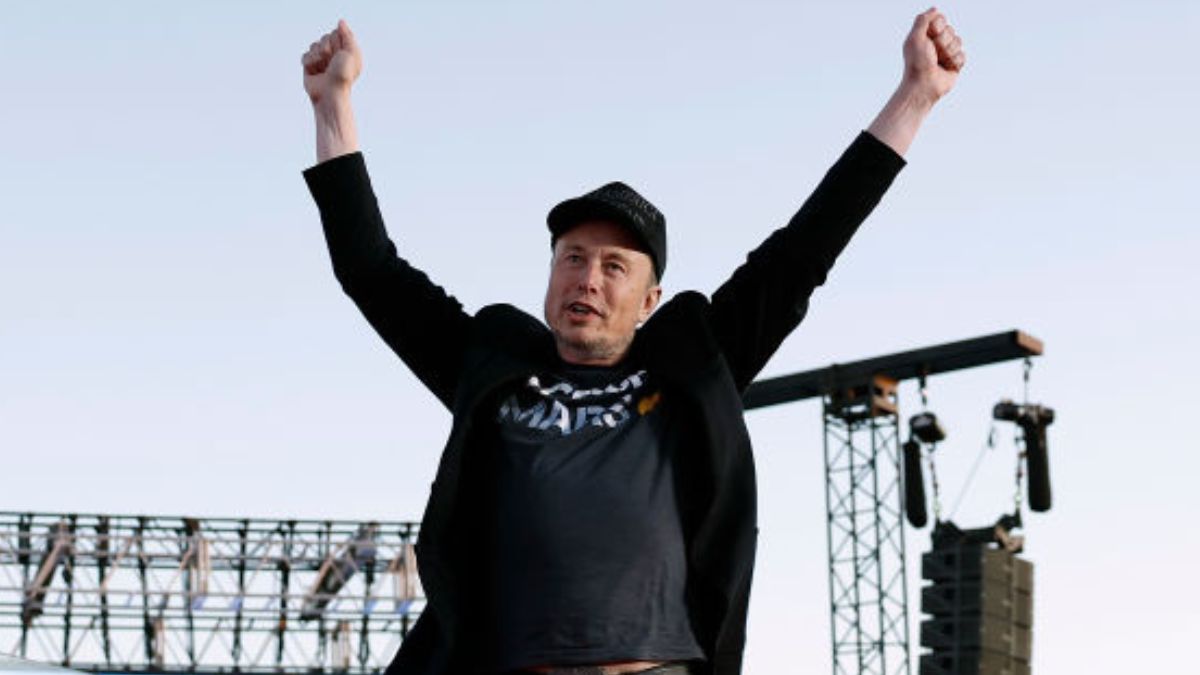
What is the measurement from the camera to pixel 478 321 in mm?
3100

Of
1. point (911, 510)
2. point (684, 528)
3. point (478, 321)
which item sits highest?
point (911, 510)

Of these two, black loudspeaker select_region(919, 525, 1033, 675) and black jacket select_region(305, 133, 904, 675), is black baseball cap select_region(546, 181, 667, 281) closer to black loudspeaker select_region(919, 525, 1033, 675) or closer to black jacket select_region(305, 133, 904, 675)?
black jacket select_region(305, 133, 904, 675)

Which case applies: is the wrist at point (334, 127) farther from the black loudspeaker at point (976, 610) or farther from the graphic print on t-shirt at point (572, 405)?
the black loudspeaker at point (976, 610)

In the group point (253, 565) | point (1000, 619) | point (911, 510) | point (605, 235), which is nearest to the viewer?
point (605, 235)

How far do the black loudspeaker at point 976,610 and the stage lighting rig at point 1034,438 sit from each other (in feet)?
9.17

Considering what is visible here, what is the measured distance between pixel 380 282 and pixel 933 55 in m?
0.96

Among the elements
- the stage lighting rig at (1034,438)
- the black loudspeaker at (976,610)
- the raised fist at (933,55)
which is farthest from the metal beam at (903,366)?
the raised fist at (933,55)

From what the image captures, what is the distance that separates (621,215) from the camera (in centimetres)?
295

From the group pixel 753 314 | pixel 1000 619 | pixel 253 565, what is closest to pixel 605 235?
pixel 753 314

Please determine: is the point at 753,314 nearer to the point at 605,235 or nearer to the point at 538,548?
the point at 605,235

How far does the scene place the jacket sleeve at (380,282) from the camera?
3068 mm

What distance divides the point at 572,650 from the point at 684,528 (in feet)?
0.88

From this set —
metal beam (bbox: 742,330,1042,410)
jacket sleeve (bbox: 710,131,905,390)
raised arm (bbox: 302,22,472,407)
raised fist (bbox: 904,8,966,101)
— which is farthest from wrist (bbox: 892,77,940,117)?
metal beam (bbox: 742,330,1042,410)

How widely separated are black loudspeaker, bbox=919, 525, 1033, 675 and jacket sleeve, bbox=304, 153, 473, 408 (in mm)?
17211
